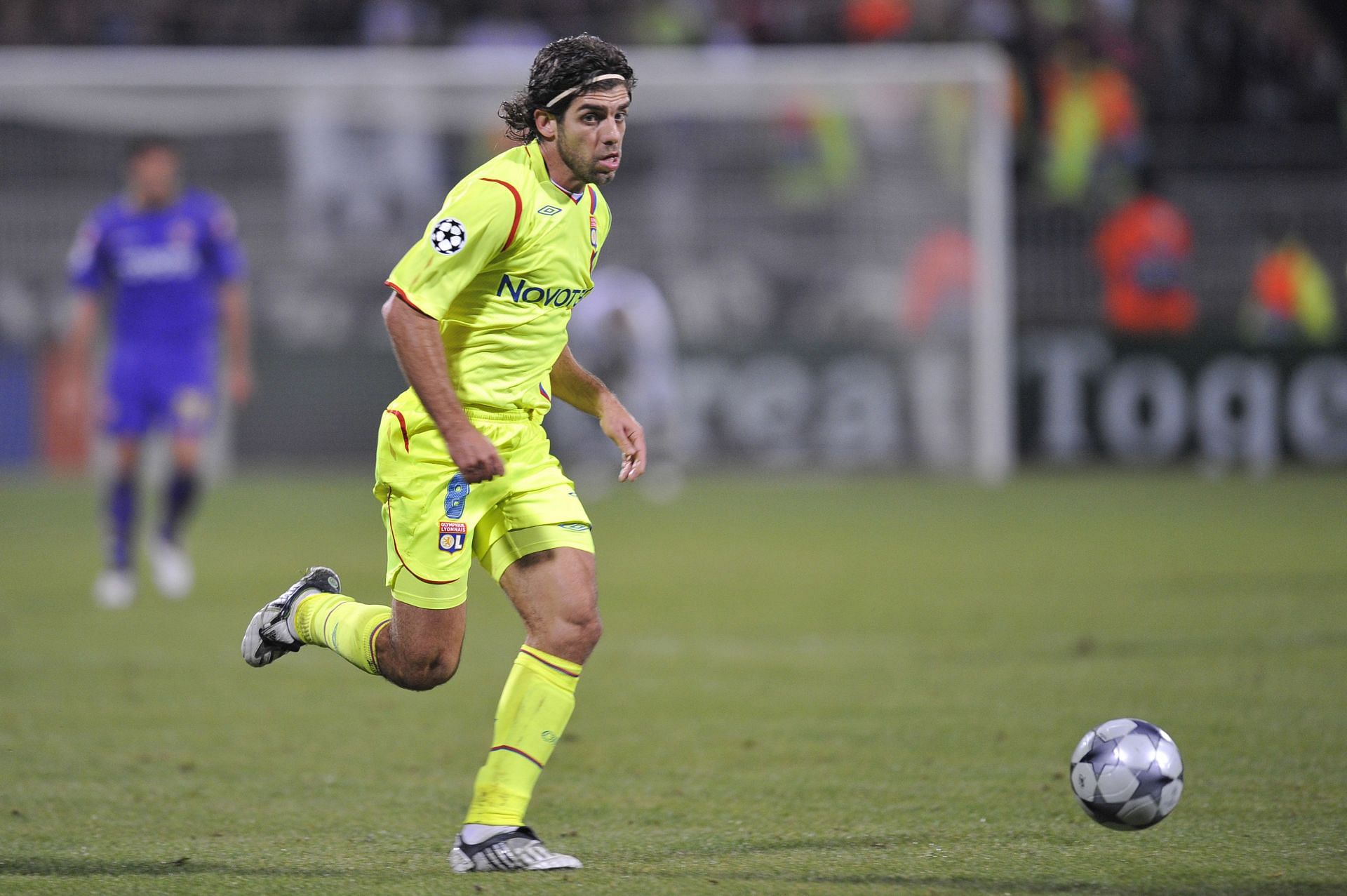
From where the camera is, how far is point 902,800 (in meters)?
5.35

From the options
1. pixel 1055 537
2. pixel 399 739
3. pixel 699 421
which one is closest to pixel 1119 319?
pixel 699 421

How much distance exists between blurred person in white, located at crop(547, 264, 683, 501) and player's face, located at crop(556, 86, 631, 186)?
1203cm

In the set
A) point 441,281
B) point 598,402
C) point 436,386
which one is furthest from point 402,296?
point 598,402

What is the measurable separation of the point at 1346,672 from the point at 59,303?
14104mm

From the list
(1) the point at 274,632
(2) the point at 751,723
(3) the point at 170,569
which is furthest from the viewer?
(3) the point at 170,569

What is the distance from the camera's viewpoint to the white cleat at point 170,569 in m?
10.6

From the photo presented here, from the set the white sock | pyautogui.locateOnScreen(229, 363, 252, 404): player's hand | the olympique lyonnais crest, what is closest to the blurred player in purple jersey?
pyautogui.locateOnScreen(229, 363, 252, 404): player's hand

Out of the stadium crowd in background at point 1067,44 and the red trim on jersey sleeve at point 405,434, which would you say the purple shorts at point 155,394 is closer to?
the red trim on jersey sleeve at point 405,434

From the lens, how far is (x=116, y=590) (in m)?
10.3

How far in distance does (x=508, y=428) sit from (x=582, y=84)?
0.91 metres

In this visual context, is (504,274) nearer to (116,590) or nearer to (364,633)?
(364,633)

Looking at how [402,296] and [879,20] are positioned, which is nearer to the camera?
[402,296]

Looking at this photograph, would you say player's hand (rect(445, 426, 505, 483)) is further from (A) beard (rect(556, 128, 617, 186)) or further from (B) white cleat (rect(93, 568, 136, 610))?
(B) white cleat (rect(93, 568, 136, 610))

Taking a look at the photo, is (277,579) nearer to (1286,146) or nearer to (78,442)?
(78,442)
